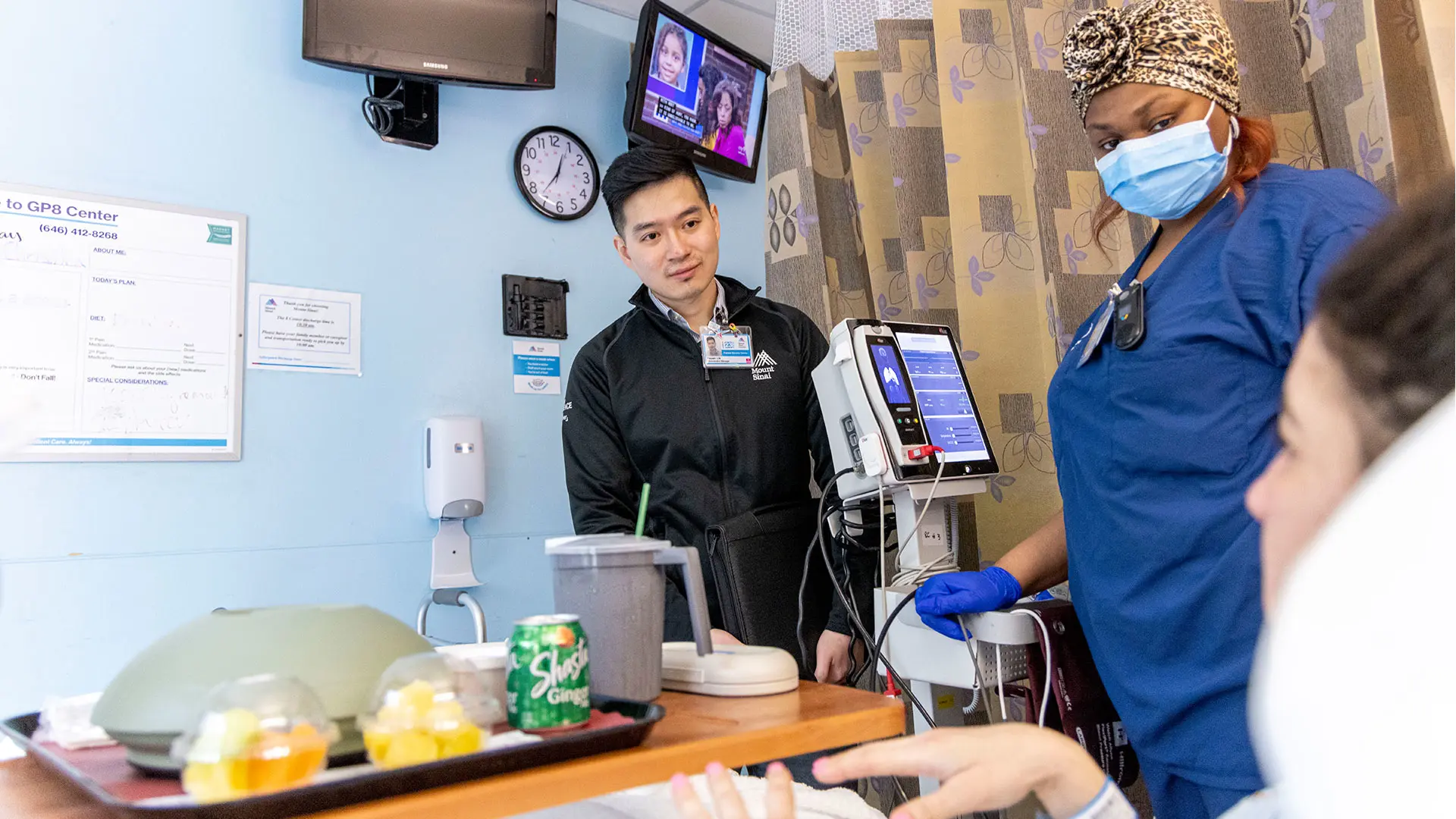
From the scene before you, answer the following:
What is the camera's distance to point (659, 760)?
2.33 ft

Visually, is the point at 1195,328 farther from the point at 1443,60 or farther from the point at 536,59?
the point at 536,59

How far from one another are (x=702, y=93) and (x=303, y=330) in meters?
1.42

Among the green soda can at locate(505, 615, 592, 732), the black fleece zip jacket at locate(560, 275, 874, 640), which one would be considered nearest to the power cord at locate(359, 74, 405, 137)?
the black fleece zip jacket at locate(560, 275, 874, 640)

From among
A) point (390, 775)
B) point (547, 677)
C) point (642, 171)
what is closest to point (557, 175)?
point (642, 171)

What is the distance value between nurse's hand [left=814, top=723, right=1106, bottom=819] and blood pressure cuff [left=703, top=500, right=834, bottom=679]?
103 centimetres

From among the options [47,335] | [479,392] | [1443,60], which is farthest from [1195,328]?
[47,335]

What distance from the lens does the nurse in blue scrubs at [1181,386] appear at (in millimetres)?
1194

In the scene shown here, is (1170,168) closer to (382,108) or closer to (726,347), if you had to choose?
(726,347)

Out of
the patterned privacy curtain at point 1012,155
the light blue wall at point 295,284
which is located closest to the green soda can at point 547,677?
the patterned privacy curtain at point 1012,155

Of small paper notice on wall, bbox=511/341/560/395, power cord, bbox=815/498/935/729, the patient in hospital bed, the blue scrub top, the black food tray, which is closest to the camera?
the patient in hospital bed

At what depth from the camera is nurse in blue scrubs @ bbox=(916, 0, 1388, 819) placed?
3.92 feet

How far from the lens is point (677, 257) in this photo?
2.01m

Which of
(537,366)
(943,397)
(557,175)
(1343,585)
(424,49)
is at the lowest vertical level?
(1343,585)

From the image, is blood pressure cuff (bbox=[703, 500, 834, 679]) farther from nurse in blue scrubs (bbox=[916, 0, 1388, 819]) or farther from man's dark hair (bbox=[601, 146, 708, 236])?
man's dark hair (bbox=[601, 146, 708, 236])
